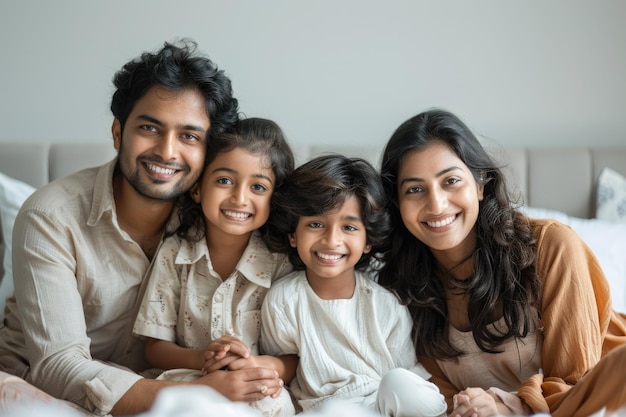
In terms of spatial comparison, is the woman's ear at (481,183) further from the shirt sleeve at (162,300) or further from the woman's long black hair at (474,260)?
the shirt sleeve at (162,300)

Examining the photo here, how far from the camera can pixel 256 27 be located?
265cm

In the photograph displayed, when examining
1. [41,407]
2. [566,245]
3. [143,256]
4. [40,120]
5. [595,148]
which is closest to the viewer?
[41,407]

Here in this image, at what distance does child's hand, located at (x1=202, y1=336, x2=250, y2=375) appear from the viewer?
1.64m

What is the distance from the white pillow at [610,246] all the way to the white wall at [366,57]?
0.55 m

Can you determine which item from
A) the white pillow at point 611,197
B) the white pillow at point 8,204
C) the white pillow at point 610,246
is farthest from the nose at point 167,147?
the white pillow at point 611,197

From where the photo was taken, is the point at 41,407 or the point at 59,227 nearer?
the point at 41,407

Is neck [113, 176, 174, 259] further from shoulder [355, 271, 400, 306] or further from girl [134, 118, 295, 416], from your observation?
shoulder [355, 271, 400, 306]

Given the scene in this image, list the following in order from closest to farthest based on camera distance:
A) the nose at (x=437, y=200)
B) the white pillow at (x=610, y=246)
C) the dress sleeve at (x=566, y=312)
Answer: the dress sleeve at (x=566, y=312), the nose at (x=437, y=200), the white pillow at (x=610, y=246)

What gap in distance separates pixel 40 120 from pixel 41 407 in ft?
5.64

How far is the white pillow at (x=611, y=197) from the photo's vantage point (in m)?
2.35

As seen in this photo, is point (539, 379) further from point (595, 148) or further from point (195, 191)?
point (595, 148)

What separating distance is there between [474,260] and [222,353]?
70 centimetres

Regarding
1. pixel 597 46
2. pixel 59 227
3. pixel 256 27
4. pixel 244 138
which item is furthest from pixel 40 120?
pixel 597 46

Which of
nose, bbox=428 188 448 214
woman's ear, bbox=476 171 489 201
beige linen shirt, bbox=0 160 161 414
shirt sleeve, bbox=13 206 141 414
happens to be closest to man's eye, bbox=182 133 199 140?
beige linen shirt, bbox=0 160 161 414
